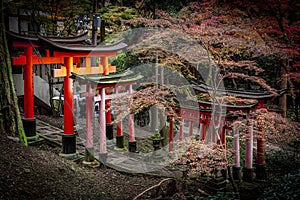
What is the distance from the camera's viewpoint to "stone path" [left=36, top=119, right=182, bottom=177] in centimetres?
1113

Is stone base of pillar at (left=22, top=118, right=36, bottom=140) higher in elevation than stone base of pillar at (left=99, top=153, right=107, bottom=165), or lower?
higher

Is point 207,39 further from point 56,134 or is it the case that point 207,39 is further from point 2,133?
point 56,134

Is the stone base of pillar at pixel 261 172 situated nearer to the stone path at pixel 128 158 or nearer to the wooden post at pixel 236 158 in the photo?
the wooden post at pixel 236 158

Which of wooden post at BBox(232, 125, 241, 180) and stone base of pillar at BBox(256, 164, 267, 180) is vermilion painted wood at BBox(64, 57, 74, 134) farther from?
stone base of pillar at BBox(256, 164, 267, 180)

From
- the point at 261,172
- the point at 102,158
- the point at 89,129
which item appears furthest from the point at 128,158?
the point at 261,172

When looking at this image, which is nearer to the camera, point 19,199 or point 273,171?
point 19,199

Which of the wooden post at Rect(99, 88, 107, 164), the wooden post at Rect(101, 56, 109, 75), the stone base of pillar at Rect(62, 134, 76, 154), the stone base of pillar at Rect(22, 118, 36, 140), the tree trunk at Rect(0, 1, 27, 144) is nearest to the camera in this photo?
the tree trunk at Rect(0, 1, 27, 144)

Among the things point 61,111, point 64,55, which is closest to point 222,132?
point 64,55

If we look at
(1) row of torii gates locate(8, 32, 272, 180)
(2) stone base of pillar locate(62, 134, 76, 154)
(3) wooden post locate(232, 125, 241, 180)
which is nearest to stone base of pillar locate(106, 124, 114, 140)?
(1) row of torii gates locate(8, 32, 272, 180)

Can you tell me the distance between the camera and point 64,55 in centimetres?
999

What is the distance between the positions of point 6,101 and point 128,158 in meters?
5.02

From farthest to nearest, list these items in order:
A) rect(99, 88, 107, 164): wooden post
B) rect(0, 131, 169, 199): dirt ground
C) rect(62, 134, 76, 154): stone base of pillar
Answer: rect(99, 88, 107, 164): wooden post
rect(62, 134, 76, 154): stone base of pillar
rect(0, 131, 169, 199): dirt ground

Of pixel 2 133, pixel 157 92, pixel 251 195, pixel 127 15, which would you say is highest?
pixel 127 15

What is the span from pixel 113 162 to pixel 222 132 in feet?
13.3
